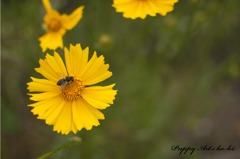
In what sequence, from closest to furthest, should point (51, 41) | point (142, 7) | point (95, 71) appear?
1. point (95, 71)
2. point (142, 7)
3. point (51, 41)

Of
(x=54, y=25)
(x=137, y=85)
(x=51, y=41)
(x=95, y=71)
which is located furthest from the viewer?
(x=137, y=85)

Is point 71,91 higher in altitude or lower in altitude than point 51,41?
lower

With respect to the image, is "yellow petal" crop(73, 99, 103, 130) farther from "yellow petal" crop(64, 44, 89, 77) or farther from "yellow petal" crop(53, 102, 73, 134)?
"yellow petal" crop(64, 44, 89, 77)

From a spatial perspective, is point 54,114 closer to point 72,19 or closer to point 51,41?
point 51,41

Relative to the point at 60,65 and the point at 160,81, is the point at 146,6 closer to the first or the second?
the point at 60,65

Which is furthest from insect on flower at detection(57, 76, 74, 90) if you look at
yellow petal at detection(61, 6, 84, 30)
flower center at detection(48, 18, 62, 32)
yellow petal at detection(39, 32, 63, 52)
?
flower center at detection(48, 18, 62, 32)

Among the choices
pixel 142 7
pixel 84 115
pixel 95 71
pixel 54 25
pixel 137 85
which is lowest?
pixel 84 115

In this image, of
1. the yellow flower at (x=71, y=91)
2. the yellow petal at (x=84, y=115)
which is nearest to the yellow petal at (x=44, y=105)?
the yellow flower at (x=71, y=91)

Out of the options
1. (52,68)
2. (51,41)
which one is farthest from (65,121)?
(51,41)
